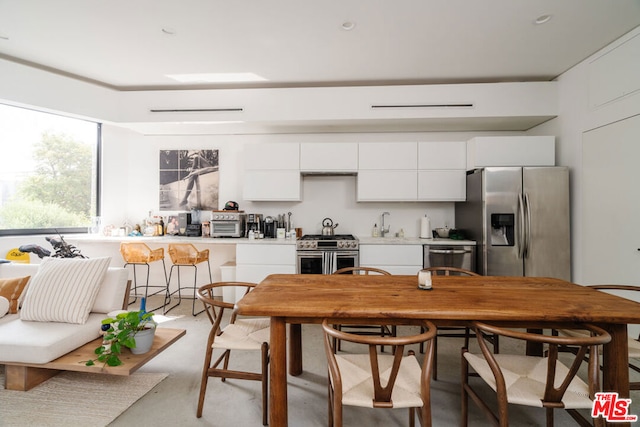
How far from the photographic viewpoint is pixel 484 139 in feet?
12.0

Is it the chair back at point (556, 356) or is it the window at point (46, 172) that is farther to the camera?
the window at point (46, 172)

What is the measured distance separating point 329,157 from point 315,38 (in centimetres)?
149

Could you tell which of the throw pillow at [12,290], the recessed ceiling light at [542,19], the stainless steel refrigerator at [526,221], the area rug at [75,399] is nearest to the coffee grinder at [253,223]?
the area rug at [75,399]

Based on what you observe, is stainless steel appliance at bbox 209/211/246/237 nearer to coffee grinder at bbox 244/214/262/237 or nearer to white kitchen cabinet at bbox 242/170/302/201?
coffee grinder at bbox 244/214/262/237

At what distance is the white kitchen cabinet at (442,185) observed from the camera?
3.91m

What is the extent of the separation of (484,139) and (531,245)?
1.38 m

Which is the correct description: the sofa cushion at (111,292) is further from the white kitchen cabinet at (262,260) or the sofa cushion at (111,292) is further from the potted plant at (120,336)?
the white kitchen cabinet at (262,260)

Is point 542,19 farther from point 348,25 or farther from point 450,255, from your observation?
point 450,255

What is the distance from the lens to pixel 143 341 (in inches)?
85.5

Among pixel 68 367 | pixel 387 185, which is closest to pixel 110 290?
pixel 68 367

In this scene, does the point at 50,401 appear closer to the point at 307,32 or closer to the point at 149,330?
the point at 149,330

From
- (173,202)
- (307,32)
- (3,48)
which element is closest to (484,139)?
(307,32)

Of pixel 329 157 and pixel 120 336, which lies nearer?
pixel 120 336

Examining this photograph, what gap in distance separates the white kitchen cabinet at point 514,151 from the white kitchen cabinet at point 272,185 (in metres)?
2.36
